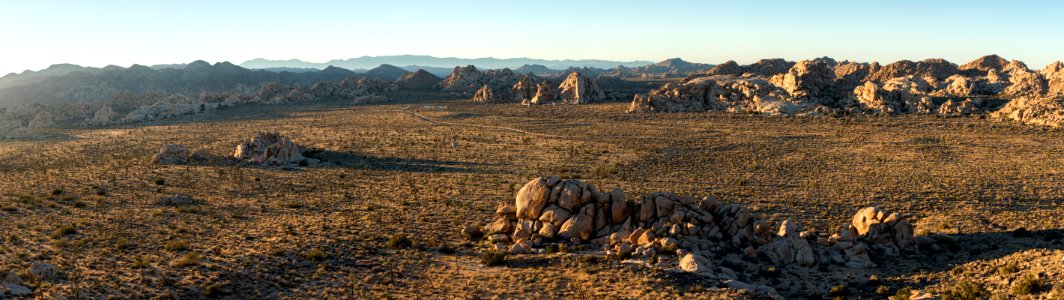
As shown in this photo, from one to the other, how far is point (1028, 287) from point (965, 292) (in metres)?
1.70

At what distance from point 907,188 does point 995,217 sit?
7828 mm

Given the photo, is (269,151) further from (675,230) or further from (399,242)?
(675,230)

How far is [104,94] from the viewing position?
169 meters

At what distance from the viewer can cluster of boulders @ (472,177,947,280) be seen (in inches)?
902

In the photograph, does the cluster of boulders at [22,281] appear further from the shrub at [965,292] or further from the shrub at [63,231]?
the shrub at [965,292]

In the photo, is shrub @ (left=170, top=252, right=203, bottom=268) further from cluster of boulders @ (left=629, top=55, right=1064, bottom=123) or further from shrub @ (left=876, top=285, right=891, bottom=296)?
cluster of boulders @ (left=629, top=55, right=1064, bottom=123)

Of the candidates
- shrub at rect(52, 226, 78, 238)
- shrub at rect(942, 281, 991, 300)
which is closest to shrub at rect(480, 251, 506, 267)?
shrub at rect(942, 281, 991, 300)

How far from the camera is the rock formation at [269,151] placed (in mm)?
47625

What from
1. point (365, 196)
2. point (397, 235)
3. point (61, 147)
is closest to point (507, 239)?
point (397, 235)

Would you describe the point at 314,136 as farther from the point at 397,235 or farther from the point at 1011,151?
the point at 1011,151

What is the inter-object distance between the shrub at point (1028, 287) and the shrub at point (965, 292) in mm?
757

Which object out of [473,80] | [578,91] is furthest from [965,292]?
[473,80]

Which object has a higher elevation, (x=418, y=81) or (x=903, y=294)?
(x=418, y=81)

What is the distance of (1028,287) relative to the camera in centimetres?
1750
